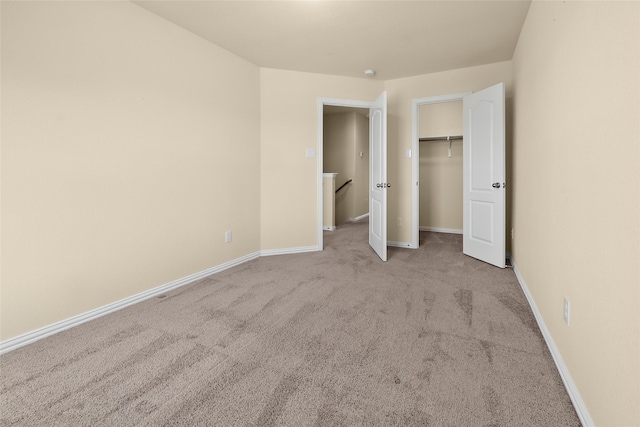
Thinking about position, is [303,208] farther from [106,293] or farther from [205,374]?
[205,374]

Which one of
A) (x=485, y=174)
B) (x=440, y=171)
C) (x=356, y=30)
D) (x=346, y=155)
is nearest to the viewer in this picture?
(x=356, y=30)

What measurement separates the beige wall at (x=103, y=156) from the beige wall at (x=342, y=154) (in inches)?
152

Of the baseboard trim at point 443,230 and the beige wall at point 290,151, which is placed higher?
the beige wall at point 290,151

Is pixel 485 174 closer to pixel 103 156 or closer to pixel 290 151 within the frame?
pixel 290 151

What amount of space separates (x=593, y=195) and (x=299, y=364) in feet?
4.62

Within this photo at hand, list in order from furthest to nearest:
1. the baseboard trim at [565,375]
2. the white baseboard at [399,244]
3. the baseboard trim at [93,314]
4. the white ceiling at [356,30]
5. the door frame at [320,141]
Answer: the white baseboard at [399,244], the door frame at [320,141], the white ceiling at [356,30], the baseboard trim at [93,314], the baseboard trim at [565,375]

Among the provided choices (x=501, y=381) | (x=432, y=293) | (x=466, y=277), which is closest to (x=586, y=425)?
(x=501, y=381)

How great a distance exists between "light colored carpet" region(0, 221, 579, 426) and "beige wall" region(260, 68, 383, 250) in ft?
4.47

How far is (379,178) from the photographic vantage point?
3605 mm

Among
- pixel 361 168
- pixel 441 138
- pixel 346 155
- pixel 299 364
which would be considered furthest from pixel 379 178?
pixel 361 168

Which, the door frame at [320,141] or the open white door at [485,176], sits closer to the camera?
the open white door at [485,176]

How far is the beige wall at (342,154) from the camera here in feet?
21.8

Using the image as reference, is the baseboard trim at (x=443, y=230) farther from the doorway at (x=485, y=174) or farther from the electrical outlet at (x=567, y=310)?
the electrical outlet at (x=567, y=310)

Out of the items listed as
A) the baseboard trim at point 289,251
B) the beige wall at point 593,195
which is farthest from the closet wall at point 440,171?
the beige wall at point 593,195
